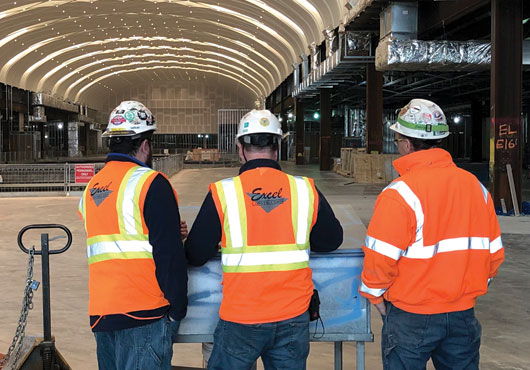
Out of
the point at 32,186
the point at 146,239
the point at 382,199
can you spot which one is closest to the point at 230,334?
the point at 146,239

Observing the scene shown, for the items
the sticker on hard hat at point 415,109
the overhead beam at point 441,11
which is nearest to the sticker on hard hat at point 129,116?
the sticker on hard hat at point 415,109

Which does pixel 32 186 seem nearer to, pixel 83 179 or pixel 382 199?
pixel 83 179

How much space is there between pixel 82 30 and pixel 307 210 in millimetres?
42515

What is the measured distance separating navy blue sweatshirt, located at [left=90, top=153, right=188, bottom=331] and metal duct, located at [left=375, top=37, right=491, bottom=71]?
47.3 ft

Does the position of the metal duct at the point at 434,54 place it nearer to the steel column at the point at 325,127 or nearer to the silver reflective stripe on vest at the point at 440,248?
the silver reflective stripe on vest at the point at 440,248

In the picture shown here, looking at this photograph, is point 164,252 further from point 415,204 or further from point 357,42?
point 357,42

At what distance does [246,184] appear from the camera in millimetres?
3092

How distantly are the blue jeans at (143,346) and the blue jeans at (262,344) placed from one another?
26 cm

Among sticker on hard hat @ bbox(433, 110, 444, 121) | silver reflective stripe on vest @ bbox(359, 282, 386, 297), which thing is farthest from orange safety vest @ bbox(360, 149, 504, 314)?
sticker on hard hat @ bbox(433, 110, 444, 121)

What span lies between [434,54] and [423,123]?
14.0 metres

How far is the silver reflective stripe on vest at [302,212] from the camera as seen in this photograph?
3.13 meters

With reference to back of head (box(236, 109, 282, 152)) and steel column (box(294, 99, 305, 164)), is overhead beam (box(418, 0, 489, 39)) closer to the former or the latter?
back of head (box(236, 109, 282, 152))

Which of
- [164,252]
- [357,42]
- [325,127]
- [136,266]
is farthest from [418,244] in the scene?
[325,127]

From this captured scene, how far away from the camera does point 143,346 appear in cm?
313
